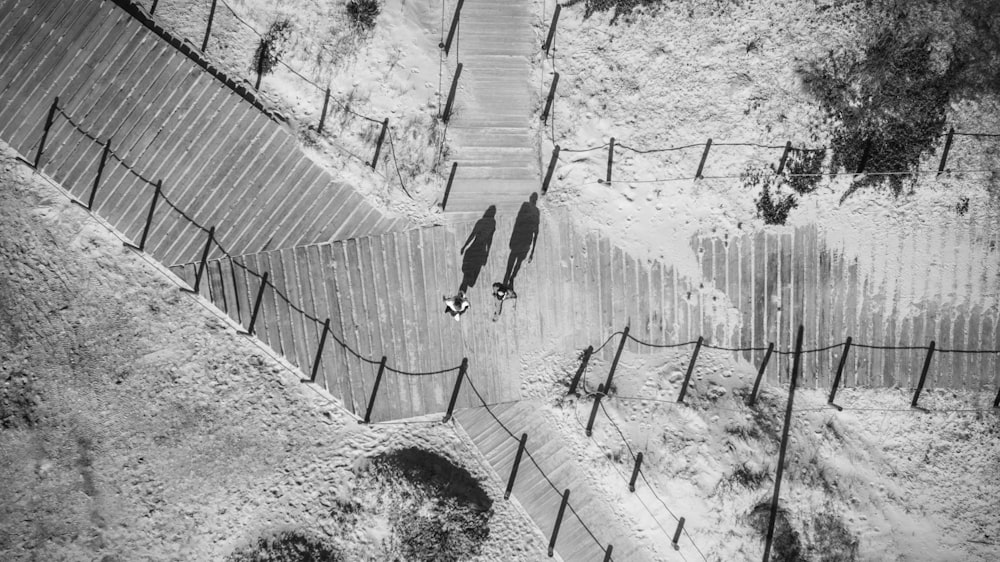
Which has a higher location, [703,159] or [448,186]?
[703,159]

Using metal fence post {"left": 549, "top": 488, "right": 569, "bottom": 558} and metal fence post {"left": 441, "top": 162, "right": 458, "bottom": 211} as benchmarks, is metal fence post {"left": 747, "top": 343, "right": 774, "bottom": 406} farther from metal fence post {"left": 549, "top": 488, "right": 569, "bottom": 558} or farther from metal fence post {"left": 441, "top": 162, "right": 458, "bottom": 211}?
metal fence post {"left": 441, "top": 162, "right": 458, "bottom": 211}

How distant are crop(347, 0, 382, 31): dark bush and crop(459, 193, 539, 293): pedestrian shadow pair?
17.9 ft

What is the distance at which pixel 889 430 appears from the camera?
1680cm

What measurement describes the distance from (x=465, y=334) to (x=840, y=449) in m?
9.99

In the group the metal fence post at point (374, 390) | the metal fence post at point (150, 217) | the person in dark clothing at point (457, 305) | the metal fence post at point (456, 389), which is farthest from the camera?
the metal fence post at point (456, 389)

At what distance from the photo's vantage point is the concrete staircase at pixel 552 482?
53.5 feet

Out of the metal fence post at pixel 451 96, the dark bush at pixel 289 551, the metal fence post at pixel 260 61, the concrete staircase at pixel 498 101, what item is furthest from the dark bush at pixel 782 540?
the metal fence post at pixel 260 61

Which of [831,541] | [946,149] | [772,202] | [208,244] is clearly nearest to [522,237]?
[772,202]

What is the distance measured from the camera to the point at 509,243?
54.0ft

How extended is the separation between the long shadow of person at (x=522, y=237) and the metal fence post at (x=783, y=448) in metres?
7.27

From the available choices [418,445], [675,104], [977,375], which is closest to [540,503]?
[418,445]

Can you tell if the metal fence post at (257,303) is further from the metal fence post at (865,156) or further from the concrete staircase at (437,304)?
the metal fence post at (865,156)

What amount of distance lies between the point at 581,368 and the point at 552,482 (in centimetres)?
293

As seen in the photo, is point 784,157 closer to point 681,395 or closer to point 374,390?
point 681,395
